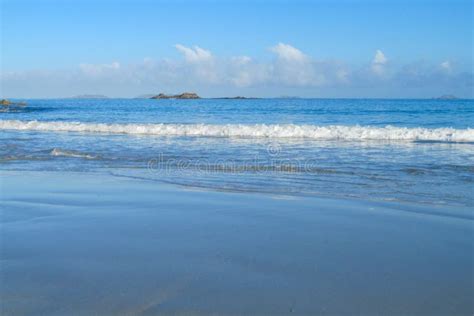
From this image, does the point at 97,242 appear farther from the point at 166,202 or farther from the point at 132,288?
the point at 166,202

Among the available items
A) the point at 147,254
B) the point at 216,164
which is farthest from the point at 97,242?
the point at 216,164

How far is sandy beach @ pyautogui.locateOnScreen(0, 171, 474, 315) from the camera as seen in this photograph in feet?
10.3

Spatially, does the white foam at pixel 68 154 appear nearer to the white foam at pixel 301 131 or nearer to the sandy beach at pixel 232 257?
the sandy beach at pixel 232 257

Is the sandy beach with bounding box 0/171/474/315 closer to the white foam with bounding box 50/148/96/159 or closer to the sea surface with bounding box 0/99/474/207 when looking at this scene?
the sea surface with bounding box 0/99/474/207

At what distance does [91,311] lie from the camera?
2982mm

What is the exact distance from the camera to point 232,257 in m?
4.04

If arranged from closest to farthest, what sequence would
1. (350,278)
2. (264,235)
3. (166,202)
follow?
(350,278) → (264,235) → (166,202)

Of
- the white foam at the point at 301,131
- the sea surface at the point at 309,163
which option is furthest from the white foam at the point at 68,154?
the white foam at the point at 301,131

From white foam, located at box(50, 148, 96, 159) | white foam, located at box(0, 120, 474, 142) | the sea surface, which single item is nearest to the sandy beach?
the sea surface

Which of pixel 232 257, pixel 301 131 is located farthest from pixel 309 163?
pixel 301 131

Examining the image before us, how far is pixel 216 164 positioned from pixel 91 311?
7.51m

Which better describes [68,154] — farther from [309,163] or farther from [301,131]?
[301,131]

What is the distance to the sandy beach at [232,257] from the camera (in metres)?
3.13

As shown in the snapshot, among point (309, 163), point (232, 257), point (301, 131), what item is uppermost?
point (301, 131)
